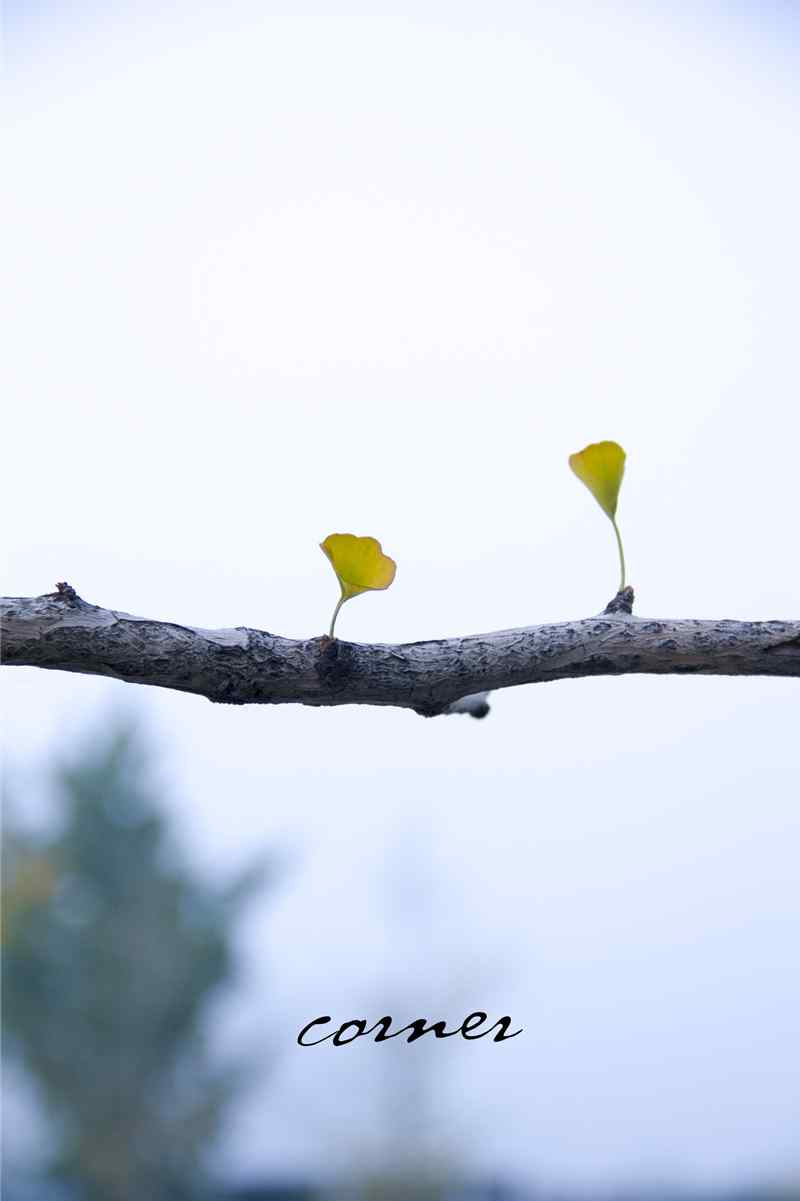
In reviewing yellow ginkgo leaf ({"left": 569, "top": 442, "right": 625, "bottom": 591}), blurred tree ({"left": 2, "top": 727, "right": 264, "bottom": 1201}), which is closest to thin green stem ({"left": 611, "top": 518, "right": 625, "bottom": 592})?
yellow ginkgo leaf ({"left": 569, "top": 442, "right": 625, "bottom": 591})

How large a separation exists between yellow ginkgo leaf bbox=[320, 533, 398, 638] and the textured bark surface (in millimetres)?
21

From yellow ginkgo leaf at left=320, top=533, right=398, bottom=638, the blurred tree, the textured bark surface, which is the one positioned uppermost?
yellow ginkgo leaf at left=320, top=533, right=398, bottom=638

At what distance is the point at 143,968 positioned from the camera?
3070mm

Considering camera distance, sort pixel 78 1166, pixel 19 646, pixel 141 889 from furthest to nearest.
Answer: pixel 141 889, pixel 78 1166, pixel 19 646

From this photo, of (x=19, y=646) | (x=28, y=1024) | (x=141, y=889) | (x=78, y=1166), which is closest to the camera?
(x=19, y=646)

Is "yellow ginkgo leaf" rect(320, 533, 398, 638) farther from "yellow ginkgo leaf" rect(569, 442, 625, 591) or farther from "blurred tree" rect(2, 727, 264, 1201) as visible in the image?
"blurred tree" rect(2, 727, 264, 1201)

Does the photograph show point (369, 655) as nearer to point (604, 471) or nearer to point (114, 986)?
point (604, 471)

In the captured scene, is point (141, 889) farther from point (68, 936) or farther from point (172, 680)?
point (172, 680)

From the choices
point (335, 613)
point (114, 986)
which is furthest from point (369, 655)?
point (114, 986)

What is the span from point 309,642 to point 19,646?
0.05m

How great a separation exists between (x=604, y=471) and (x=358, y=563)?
6 centimetres

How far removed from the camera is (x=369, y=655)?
0.76 ft

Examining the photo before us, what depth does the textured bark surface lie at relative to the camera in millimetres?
215

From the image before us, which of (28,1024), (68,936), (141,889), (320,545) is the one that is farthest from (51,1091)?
(320,545)
